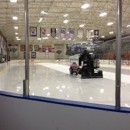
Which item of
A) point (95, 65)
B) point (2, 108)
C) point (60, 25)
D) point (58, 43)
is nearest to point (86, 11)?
point (60, 25)

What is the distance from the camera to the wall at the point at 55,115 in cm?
183

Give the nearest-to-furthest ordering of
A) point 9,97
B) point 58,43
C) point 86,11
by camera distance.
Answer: point 9,97 → point 86,11 → point 58,43

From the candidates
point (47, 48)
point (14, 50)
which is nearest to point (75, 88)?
point (47, 48)

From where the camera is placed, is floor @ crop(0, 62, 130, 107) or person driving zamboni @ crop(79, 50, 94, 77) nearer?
floor @ crop(0, 62, 130, 107)

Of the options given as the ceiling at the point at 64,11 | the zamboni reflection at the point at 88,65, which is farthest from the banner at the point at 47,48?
the zamboni reflection at the point at 88,65

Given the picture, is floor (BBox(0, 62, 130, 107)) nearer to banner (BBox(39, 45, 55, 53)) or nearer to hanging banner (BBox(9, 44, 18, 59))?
banner (BBox(39, 45, 55, 53))

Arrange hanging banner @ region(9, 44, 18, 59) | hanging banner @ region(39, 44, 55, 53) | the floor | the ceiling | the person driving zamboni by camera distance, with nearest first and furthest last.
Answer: the floor < the person driving zamboni < the ceiling < hanging banner @ region(39, 44, 55, 53) < hanging banner @ region(9, 44, 18, 59)

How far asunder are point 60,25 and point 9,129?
22.8 meters

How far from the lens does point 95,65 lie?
870 cm

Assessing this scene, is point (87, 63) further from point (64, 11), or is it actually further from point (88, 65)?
point (64, 11)

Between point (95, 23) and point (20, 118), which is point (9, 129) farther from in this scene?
point (95, 23)

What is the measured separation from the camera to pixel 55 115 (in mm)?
2070

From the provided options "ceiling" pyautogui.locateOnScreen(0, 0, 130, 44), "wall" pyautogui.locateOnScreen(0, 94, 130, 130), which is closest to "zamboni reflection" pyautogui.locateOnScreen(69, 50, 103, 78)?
"ceiling" pyautogui.locateOnScreen(0, 0, 130, 44)

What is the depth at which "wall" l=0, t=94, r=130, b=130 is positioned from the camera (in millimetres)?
1833
